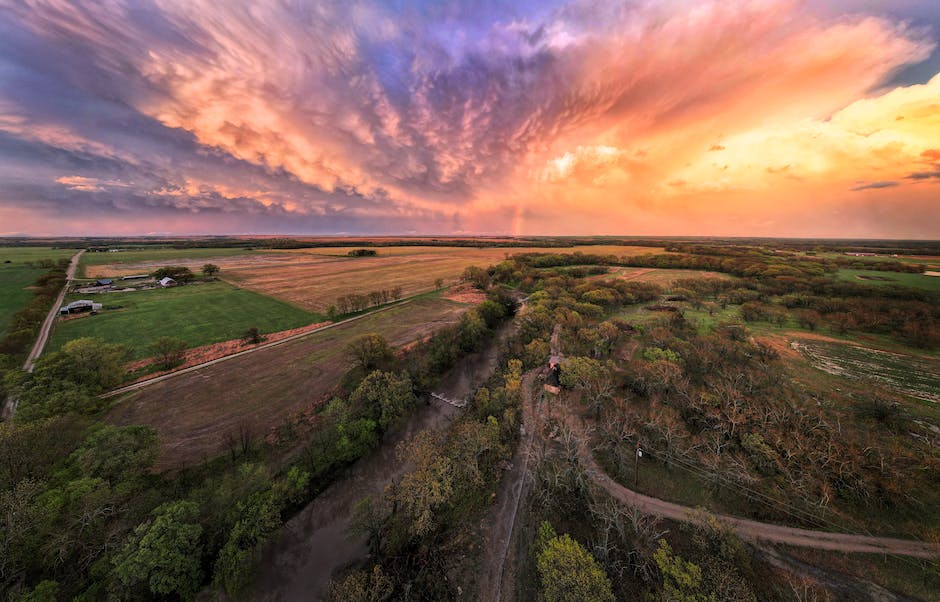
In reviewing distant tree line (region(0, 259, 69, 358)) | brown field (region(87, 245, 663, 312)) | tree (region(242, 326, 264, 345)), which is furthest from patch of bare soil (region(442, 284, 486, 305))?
distant tree line (region(0, 259, 69, 358))

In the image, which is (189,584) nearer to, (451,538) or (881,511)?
(451,538)

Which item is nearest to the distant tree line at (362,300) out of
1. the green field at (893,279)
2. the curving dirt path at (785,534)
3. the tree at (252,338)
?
the tree at (252,338)

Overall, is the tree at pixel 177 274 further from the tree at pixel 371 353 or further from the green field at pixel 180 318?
the tree at pixel 371 353

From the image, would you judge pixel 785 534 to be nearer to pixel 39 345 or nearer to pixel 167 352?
pixel 167 352

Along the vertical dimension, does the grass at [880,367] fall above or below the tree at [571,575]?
above

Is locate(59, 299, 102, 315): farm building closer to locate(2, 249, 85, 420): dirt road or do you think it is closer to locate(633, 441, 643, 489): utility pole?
locate(2, 249, 85, 420): dirt road

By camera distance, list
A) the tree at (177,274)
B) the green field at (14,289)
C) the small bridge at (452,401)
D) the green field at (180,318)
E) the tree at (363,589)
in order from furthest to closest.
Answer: the tree at (177,274), the green field at (14,289), the green field at (180,318), the small bridge at (452,401), the tree at (363,589)

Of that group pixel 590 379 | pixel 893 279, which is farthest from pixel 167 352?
pixel 893 279
